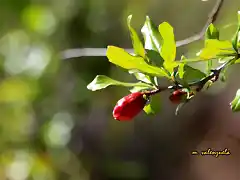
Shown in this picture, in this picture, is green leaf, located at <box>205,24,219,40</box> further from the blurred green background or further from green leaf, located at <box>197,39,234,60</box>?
the blurred green background

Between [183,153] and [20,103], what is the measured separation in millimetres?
613

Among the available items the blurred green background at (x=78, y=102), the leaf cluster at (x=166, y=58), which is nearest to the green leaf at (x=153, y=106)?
the leaf cluster at (x=166, y=58)

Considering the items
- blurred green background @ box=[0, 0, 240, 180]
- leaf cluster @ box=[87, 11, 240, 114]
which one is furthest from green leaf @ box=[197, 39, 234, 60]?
blurred green background @ box=[0, 0, 240, 180]

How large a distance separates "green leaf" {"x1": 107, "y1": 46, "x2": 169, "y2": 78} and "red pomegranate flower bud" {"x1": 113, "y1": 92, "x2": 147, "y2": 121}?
0.03m

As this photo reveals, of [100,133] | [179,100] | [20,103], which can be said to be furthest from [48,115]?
[179,100]

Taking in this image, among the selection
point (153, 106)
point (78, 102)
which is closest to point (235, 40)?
point (153, 106)

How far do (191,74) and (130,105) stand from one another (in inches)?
2.8

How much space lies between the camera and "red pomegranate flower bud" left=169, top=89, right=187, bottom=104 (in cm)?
54

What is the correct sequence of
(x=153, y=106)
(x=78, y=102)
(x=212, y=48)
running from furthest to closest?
(x=78, y=102) < (x=153, y=106) < (x=212, y=48)

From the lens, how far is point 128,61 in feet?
1.64

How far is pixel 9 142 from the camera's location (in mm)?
1647

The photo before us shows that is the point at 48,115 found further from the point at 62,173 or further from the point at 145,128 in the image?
the point at 145,128

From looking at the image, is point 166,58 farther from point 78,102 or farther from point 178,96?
point 78,102

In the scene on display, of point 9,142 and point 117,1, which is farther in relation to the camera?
point 117,1
